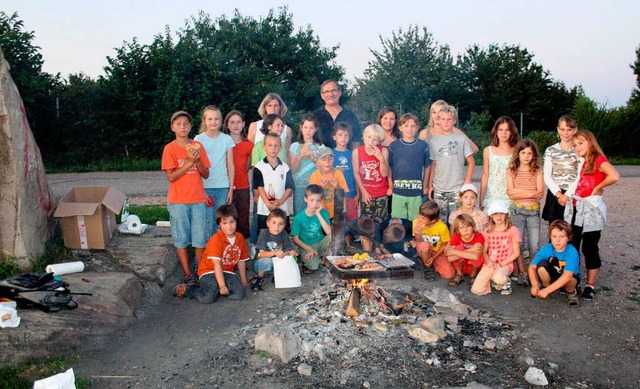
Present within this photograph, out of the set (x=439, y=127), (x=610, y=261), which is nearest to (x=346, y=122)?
(x=439, y=127)

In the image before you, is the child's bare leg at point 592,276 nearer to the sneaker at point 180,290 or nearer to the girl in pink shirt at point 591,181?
the girl in pink shirt at point 591,181

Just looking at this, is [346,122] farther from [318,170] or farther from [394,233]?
[394,233]

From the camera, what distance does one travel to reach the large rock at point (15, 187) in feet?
16.9

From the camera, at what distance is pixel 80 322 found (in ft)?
14.4

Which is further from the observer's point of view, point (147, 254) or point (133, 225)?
point (133, 225)

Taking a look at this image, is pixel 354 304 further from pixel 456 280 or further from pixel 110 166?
pixel 110 166

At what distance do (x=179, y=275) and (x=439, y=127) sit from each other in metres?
3.70

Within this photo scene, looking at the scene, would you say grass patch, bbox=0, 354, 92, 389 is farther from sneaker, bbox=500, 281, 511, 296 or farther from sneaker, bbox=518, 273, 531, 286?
sneaker, bbox=518, 273, 531, 286

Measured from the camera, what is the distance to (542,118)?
29297 millimetres

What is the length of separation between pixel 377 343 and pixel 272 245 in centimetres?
202

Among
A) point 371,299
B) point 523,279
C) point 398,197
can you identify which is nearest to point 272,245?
point 371,299

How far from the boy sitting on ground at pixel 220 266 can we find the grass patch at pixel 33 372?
150 centimetres

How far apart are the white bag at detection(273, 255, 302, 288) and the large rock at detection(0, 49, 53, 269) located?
251 centimetres

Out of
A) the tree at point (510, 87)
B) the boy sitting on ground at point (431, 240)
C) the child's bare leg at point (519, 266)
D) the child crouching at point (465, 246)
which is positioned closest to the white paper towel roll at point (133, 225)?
the boy sitting on ground at point (431, 240)
